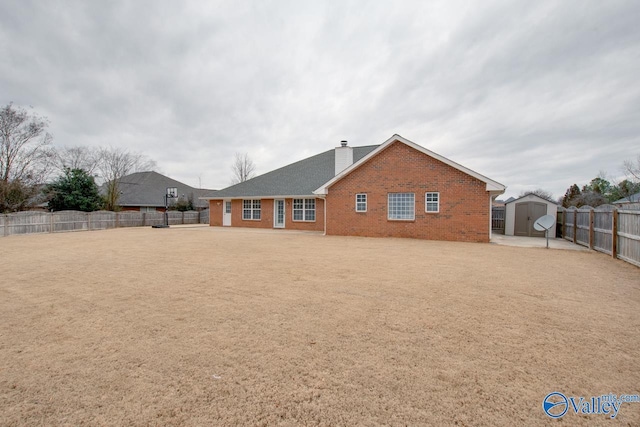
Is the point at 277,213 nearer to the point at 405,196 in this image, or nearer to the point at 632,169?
the point at 405,196

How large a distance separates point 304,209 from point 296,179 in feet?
9.58

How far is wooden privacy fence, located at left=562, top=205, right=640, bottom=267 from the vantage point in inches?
340

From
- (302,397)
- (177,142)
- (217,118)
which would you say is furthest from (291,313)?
(177,142)

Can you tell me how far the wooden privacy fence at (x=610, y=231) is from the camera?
863 centimetres

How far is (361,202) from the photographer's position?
17.1 meters

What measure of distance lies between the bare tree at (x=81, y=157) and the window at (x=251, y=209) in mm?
20916

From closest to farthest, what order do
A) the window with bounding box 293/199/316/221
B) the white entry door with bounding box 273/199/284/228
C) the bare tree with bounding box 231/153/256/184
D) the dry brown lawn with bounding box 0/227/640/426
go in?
the dry brown lawn with bounding box 0/227/640/426, the window with bounding box 293/199/316/221, the white entry door with bounding box 273/199/284/228, the bare tree with bounding box 231/153/256/184

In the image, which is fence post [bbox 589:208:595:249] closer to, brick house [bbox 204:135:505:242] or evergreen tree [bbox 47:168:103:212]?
brick house [bbox 204:135:505:242]

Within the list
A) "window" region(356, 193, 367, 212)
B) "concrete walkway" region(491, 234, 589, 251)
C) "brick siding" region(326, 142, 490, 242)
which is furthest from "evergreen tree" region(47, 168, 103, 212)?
"concrete walkway" region(491, 234, 589, 251)

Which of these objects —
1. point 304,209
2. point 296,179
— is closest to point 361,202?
point 304,209

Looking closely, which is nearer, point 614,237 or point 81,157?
point 614,237

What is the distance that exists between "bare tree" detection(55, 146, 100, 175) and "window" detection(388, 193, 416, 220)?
3320cm

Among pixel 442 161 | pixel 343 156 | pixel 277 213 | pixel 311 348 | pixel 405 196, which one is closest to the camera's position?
pixel 311 348

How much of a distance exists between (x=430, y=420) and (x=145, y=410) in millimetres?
2125
